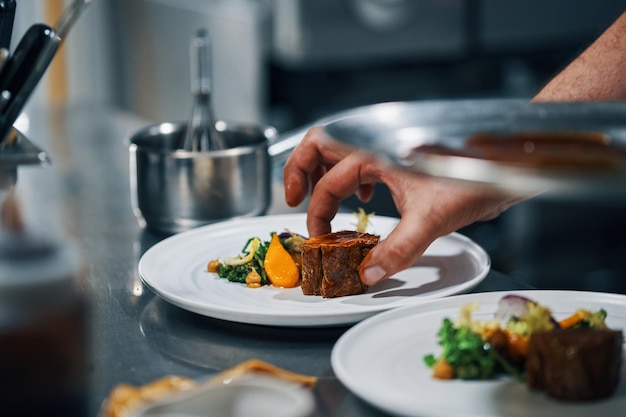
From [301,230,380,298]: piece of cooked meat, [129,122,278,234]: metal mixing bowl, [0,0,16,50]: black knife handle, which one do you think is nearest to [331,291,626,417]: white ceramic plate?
[301,230,380,298]: piece of cooked meat

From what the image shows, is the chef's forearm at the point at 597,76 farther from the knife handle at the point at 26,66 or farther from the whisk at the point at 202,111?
the knife handle at the point at 26,66

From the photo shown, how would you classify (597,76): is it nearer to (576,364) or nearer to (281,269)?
(281,269)

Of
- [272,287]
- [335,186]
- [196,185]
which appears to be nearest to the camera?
[272,287]

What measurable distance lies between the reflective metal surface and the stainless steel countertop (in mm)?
290

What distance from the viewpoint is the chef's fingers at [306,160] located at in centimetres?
156

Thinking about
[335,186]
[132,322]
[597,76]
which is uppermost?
[597,76]

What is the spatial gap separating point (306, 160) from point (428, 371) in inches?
25.2

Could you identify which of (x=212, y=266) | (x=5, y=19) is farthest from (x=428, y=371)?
(x=5, y=19)

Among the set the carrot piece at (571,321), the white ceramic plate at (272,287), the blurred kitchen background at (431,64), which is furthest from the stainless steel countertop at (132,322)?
the blurred kitchen background at (431,64)

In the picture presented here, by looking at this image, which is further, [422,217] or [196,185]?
[196,185]

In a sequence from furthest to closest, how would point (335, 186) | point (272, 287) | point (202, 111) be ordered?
point (202, 111)
point (335, 186)
point (272, 287)

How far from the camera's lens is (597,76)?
1537 mm

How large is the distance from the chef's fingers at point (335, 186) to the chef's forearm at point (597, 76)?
314 mm

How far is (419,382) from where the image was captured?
969 mm
